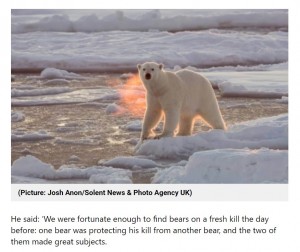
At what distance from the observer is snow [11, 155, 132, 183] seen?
13.9 feet

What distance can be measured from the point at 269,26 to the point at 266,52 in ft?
8.37

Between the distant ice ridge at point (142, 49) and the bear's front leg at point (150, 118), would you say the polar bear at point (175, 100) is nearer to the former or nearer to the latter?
the bear's front leg at point (150, 118)

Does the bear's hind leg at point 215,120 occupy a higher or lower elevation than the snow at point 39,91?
lower

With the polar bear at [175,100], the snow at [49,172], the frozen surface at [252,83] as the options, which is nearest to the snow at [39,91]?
the frozen surface at [252,83]

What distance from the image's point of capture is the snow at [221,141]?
479 centimetres

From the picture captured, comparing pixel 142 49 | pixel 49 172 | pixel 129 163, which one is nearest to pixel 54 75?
pixel 142 49

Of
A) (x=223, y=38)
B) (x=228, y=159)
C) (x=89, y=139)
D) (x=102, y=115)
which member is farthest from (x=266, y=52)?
(x=228, y=159)

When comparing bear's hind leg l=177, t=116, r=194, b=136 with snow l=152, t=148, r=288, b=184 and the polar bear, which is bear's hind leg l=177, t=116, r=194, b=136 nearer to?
the polar bear

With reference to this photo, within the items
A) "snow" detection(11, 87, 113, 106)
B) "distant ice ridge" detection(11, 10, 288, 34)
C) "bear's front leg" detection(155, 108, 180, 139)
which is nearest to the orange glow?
"snow" detection(11, 87, 113, 106)

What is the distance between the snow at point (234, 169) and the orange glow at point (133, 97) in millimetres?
2200

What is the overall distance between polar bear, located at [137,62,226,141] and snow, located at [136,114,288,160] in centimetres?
21

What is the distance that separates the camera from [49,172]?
4.29m

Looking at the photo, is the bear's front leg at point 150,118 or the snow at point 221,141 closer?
the snow at point 221,141

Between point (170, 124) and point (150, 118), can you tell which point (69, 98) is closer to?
point (150, 118)
